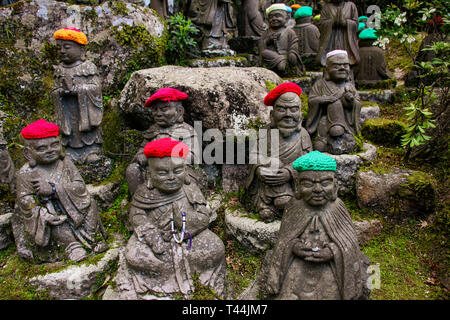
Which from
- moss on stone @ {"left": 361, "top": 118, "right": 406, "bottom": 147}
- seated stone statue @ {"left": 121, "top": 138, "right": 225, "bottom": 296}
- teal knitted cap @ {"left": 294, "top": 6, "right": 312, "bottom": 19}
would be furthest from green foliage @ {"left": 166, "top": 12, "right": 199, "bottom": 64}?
teal knitted cap @ {"left": 294, "top": 6, "right": 312, "bottom": 19}

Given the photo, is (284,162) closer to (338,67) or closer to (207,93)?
(207,93)

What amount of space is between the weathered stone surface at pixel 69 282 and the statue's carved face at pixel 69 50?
3.42 meters

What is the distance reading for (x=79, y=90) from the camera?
18.3 feet

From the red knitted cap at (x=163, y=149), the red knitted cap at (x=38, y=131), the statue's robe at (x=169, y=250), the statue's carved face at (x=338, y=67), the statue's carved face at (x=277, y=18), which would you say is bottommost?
the statue's robe at (x=169, y=250)

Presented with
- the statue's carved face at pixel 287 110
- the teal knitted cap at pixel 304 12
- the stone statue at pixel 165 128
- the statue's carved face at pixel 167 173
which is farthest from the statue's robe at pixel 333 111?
the teal knitted cap at pixel 304 12

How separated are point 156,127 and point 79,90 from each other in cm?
154

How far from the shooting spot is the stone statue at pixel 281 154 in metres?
4.67

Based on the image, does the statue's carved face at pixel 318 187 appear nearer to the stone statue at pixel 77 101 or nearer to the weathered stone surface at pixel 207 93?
the weathered stone surface at pixel 207 93

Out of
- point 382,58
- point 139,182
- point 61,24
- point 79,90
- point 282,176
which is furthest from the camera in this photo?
point 382,58

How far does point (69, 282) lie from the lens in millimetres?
4078

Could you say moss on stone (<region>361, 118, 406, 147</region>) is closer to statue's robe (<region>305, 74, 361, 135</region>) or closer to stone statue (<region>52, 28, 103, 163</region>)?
statue's robe (<region>305, 74, 361, 135</region>)

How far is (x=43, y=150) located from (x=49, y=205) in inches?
28.7

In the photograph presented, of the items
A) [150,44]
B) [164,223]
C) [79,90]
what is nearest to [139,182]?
[164,223]

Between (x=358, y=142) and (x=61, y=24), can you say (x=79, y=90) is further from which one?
(x=358, y=142)
